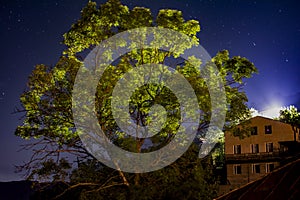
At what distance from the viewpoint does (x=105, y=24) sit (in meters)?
19.9

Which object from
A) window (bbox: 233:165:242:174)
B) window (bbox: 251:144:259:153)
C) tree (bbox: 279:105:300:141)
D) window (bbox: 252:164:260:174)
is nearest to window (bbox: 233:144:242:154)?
window (bbox: 251:144:259:153)

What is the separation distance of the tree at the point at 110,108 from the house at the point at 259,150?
105ft

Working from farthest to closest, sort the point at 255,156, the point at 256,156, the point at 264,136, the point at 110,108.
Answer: the point at 264,136 → the point at 255,156 → the point at 256,156 → the point at 110,108

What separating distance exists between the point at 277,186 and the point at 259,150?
48.3m

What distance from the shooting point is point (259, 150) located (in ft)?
175

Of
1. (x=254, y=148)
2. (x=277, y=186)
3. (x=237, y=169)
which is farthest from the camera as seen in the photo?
(x=237, y=169)

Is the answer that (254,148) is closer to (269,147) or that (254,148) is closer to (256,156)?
(256,156)

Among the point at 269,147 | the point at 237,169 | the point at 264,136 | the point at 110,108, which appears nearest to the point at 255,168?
the point at 237,169

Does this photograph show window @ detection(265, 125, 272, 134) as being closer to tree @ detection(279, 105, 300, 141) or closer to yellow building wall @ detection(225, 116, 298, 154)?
yellow building wall @ detection(225, 116, 298, 154)

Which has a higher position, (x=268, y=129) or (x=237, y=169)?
(x=268, y=129)

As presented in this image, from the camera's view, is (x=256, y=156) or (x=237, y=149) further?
(x=237, y=149)

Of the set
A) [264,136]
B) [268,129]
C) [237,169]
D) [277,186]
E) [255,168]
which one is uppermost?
[268,129]

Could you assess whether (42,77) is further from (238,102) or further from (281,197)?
(281,197)

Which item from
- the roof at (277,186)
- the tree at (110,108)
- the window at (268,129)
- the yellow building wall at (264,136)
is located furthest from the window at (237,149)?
the roof at (277,186)
